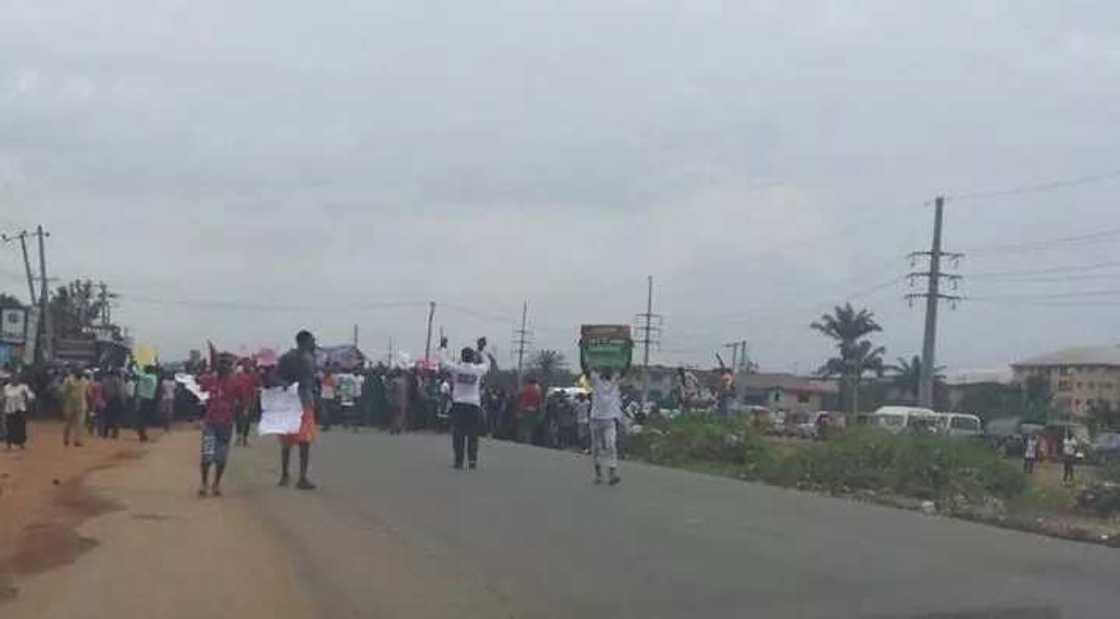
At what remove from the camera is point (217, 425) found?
16.5 metres

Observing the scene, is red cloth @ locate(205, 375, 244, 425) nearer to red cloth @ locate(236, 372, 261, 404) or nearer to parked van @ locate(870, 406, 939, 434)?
red cloth @ locate(236, 372, 261, 404)

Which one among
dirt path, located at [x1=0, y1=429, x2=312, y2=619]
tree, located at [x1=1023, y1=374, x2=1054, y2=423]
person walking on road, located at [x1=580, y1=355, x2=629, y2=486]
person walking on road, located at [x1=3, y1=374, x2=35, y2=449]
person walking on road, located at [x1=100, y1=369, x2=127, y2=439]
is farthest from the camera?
tree, located at [x1=1023, y1=374, x2=1054, y2=423]

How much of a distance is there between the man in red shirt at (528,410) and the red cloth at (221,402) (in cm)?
1454

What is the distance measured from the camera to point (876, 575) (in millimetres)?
10867

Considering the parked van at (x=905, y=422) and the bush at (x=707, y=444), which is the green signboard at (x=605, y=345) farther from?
the bush at (x=707, y=444)

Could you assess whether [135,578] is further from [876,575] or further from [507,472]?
[507,472]

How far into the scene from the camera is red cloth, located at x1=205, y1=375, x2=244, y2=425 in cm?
1650

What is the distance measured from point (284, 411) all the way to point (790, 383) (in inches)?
4790

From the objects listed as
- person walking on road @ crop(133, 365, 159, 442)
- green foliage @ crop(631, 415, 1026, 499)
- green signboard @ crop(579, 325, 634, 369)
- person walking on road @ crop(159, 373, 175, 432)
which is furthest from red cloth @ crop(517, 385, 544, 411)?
person walking on road @ crop(159, 373, 175, 432)

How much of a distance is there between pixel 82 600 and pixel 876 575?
565cm

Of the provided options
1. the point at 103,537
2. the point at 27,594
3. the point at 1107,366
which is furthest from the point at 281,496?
the point at 1107,366

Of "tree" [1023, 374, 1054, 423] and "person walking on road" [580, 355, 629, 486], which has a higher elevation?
"tree" [1023, 374, 1054, 423]

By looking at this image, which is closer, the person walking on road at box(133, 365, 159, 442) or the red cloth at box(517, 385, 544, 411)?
the red cloth at box(517, 385, 544, 411)

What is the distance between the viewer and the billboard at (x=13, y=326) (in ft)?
169
